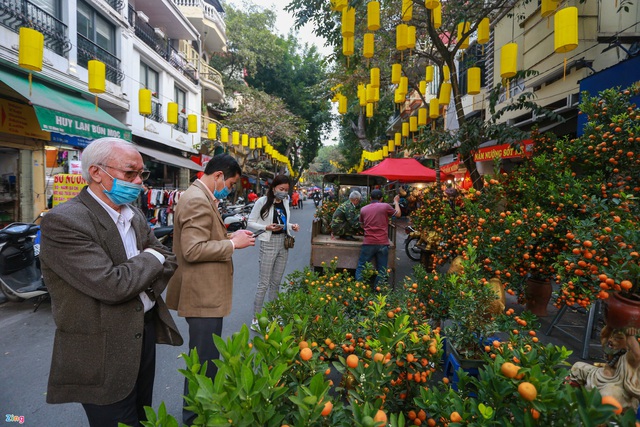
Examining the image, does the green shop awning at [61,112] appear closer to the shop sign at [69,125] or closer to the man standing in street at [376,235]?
the shop sign at [69,125]

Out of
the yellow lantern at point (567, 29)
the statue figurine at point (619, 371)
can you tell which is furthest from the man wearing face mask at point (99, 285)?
the yellow lantern at point (567, 29)

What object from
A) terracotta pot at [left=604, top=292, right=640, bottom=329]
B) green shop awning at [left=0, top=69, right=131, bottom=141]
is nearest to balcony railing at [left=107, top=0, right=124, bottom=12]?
green shop awning at [left=0, top=69, right=131, bottom=141]

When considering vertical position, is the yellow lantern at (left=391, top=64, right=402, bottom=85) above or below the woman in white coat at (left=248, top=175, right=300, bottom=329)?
above

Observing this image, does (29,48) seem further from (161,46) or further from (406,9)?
(161,46)

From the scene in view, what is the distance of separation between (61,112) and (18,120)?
171 cm

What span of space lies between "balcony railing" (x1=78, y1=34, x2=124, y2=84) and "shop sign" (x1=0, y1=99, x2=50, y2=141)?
284 cm

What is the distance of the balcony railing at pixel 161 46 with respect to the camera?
14180mm

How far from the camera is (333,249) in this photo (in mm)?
5715

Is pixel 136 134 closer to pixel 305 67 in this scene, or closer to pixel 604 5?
pixel 604 5

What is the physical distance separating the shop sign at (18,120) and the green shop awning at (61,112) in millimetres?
662

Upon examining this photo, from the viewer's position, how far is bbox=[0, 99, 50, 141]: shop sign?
7.86 m

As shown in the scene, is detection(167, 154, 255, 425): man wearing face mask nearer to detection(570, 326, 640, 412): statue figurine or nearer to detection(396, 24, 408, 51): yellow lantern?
detection(570, 326, 640, 412): statue figurine

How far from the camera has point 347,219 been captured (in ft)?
21.0

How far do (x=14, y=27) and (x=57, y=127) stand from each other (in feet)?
9.47
